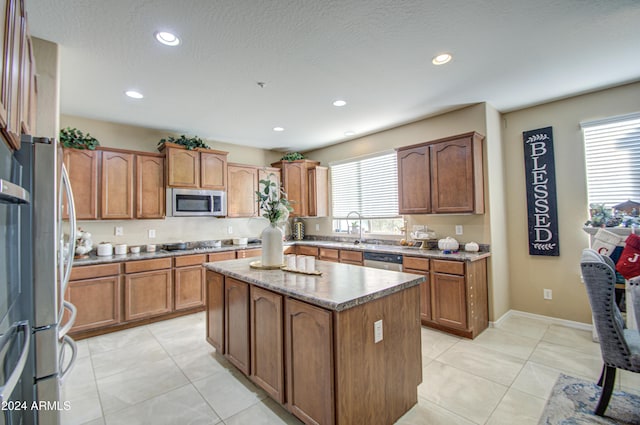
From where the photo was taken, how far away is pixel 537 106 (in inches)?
144

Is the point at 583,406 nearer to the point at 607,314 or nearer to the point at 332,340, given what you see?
the point at 607,314

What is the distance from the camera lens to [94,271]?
3.42m

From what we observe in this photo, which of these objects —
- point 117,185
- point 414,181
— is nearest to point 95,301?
point 117,185

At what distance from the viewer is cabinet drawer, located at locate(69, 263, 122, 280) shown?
130 inches

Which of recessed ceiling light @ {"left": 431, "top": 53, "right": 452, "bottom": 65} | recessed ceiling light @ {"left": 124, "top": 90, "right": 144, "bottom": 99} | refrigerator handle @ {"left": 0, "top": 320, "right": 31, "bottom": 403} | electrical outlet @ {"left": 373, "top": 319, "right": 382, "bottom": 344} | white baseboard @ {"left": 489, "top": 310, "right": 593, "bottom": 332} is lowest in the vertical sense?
white baseboard @ {"left": 489, "top": 310, "right": 593, "bottom": 332}

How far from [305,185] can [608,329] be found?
4.48 metres

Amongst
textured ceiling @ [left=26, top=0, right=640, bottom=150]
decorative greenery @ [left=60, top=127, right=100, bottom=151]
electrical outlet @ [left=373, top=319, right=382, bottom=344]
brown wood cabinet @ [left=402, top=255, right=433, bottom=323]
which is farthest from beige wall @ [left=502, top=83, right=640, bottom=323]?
decorative greenery @ [left=60, top=127, right=100, bottom=151]

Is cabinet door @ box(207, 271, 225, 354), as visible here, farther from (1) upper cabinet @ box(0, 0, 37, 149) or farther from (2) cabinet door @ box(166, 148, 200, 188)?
(2) cabinet door @ box(166, 148, 200, 188)

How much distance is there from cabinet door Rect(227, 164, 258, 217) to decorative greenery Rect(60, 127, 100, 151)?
72.5 inches

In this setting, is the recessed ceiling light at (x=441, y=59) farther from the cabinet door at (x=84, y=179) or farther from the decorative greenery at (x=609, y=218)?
the cabinet door at (x=84, y=179)

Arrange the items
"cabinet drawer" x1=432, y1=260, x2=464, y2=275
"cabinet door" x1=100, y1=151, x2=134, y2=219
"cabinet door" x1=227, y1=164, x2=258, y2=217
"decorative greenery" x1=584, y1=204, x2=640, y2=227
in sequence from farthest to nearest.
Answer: "cabinet door" x1=227, y1=164, x2=258, y2=217 → "cabinet door" x1=100, y1=151, x2=134, y2=219 → "cabinet drawer" x1=432, y1=260, x2=464, y2=275 → "decorative greenery" x1=584, y1=204, x2=640, y2=227

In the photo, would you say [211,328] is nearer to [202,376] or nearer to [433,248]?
[202,376]

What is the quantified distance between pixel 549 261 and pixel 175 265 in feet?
16.1

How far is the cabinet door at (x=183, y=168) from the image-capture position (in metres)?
4.20
